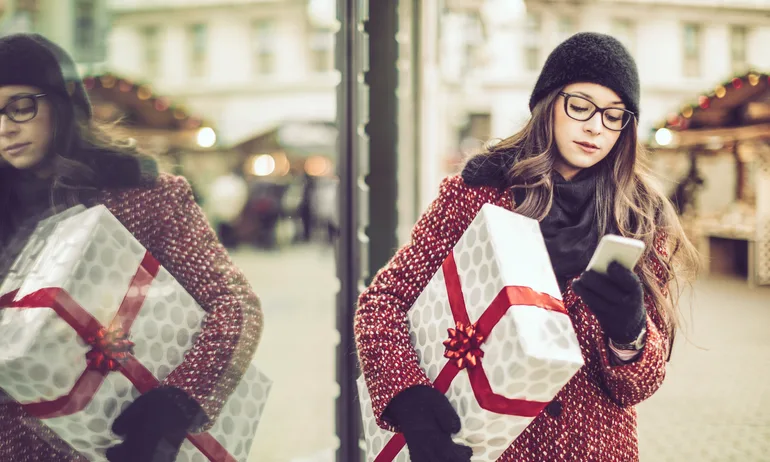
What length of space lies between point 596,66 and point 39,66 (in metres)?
1.41

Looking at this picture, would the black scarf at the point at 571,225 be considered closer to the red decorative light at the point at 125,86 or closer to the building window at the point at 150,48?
the red decorative light at the point at 125,86

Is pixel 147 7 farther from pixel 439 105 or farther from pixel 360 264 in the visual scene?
pixel 439 105

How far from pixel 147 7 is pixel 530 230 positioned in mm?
2017

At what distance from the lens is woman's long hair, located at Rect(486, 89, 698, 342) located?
1.47m

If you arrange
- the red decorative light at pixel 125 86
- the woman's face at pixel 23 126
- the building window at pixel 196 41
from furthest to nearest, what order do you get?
the building window at pixel 196 41 → the red decorative light at pixel 125 86 → the woman's face at pixel 23 126

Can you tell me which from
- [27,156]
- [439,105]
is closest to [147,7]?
→ [27,156]

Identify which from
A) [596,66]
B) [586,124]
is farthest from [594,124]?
[596,66]

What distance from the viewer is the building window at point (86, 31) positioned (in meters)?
1.87

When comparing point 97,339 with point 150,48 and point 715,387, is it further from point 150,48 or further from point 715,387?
point 150,48

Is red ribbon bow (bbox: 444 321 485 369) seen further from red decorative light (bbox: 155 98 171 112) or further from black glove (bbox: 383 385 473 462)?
red decorative light (bbox: 155 98 171 112)

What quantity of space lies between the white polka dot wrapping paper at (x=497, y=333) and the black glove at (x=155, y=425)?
61 cm

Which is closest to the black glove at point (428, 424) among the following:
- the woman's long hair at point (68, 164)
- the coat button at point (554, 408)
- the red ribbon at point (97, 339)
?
the coat button at point (554, 408)

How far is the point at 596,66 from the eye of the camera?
4.69ft

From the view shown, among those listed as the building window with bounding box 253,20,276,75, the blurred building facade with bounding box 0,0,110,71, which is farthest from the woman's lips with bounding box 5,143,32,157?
the building window with bounding box 253,20,276,75
